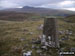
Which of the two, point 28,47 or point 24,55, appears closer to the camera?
point 24,55

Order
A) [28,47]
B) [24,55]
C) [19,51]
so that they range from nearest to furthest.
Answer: [24,55] < [19,51] < [28,47]

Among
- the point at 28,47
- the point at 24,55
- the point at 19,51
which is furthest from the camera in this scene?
the point at 28,47

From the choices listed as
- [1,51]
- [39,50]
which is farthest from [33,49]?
[1,51]

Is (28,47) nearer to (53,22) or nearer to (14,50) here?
(14,50)

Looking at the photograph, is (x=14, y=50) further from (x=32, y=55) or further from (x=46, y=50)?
(x=46, y=50)

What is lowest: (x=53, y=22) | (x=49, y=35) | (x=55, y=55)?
(x=55, y=55)

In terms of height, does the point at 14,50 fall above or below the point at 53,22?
below

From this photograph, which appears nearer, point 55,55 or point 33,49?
point 55,55

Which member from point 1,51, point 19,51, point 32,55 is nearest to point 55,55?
point 32,55

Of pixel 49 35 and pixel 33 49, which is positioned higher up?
pixel 49 35
